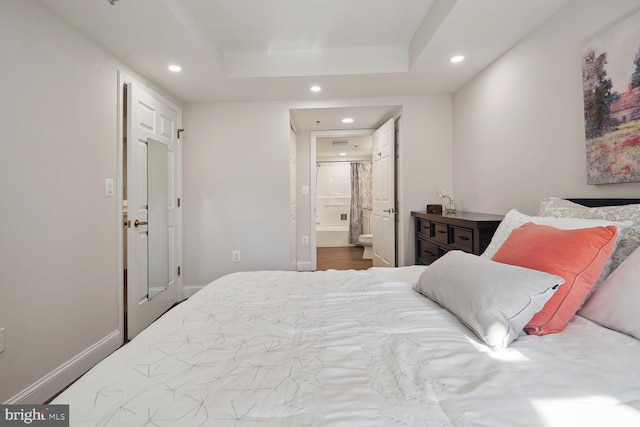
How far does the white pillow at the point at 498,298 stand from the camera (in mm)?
803

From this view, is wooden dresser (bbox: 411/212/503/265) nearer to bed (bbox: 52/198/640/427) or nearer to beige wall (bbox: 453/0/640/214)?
beige wall (bbox: 453/0/640/214)

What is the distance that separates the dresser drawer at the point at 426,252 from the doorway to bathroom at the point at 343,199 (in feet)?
Result: 9.18

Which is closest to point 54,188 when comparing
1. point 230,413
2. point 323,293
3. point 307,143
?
point 323,293

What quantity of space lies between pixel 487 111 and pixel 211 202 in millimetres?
3065

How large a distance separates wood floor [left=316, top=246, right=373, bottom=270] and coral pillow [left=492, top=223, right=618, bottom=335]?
142 inches

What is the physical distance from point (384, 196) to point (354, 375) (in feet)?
10.7

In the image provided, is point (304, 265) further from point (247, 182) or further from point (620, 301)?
point (620, 301)

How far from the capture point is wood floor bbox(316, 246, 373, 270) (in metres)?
4.64

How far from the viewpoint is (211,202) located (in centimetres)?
333

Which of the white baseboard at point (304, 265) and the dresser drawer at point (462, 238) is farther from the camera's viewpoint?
the white baseboard at point (304, 265)

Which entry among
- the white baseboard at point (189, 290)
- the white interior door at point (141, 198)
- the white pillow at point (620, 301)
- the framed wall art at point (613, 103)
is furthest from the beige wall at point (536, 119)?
the white baseboard at point (189, 290)

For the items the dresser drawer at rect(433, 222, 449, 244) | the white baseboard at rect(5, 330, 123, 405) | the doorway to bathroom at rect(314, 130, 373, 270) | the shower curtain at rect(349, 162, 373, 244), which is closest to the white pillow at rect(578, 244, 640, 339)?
the dresser drawer at rect(433, 222, 449, 244)

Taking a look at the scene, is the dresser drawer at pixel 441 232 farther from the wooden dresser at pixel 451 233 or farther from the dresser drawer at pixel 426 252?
the dresser drawer at pixel 426 252

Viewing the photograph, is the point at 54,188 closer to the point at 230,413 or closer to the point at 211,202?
the point at 211,202
